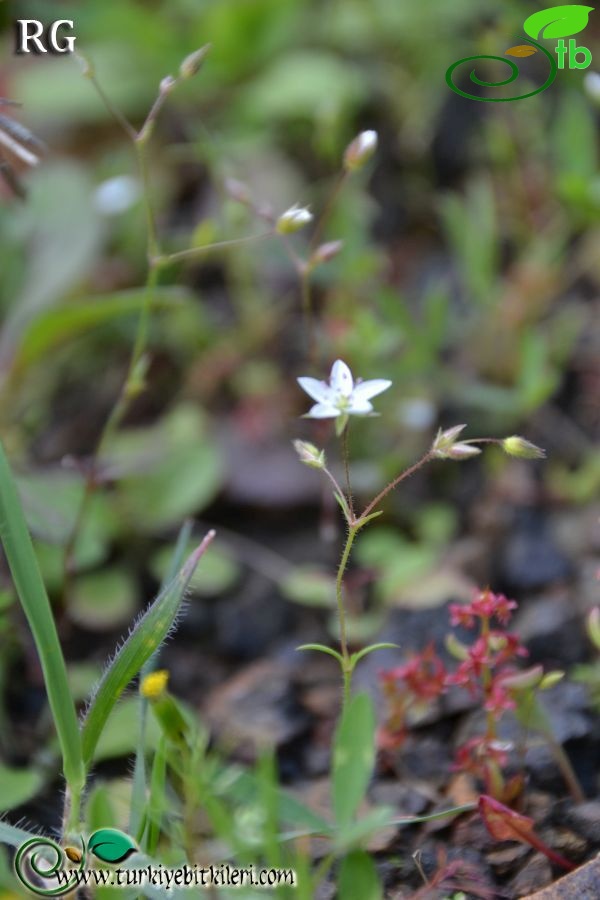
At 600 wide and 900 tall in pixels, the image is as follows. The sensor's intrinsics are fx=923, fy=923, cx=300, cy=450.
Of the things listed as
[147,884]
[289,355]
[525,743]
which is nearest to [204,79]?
[289,355]

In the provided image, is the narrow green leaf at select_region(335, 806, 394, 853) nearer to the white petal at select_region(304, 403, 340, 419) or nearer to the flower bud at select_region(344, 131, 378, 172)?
the white petal at select_region(304, 403, 340, 419)

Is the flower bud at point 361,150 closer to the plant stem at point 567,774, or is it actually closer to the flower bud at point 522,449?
the flower bud at point 522,449

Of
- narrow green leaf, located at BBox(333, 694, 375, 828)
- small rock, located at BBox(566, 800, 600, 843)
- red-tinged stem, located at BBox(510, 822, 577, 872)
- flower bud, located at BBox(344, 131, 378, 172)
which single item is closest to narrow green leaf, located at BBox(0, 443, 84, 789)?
narrow green leaf, located at BBox(333, 694, 375, 828)

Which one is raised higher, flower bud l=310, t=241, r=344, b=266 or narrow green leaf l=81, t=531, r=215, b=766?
flower bud l=310, t=241, r=344, b=266

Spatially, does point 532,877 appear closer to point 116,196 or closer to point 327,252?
point 327,252

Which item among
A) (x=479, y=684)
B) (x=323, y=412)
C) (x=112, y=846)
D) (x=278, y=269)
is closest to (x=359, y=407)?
(x=323, y=412)
